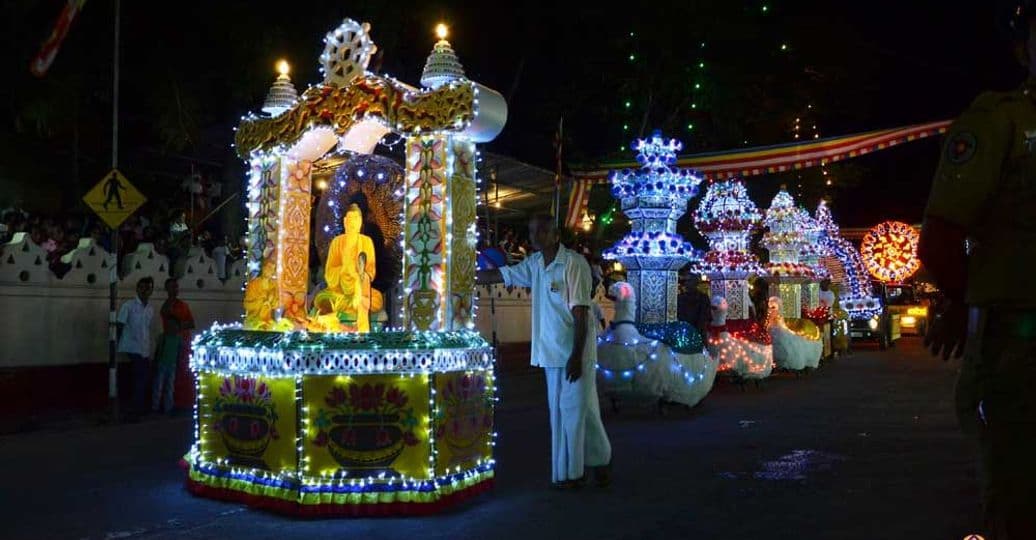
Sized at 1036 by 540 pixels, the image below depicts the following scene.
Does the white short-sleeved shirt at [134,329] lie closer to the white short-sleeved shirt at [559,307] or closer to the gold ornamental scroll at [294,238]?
the gold ornamental scroll at [294,238]

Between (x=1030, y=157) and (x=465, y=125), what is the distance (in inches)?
196

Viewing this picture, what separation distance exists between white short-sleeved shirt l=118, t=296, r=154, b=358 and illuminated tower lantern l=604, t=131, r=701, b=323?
663cm

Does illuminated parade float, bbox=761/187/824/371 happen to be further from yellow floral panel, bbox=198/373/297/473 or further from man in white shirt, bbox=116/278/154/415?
yellow floral panel, bbox=198/373/297/473

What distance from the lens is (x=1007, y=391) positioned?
274 centimetres

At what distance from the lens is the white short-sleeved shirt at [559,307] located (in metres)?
7.48

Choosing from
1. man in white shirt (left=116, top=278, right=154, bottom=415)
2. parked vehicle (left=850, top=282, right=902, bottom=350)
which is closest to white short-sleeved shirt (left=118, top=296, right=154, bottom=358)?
man in white shirt (left=116, top=278, right=154, bottom=415)

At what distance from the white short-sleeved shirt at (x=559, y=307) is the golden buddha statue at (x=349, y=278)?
1759 mm

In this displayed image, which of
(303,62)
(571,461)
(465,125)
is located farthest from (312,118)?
(303,62)

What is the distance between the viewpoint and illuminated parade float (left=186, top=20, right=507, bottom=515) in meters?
6.85

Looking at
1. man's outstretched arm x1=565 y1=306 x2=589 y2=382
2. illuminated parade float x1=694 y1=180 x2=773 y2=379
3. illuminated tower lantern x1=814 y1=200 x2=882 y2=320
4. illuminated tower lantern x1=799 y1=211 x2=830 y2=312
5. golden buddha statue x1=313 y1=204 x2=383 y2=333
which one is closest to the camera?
man's outstretched arm x1=565 y1=306 x2=589 y2=382

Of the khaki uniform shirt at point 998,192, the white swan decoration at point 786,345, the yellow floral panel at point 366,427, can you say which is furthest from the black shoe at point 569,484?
the white swan decoration at point 786,345

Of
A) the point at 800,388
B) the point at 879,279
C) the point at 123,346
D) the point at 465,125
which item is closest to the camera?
the point at 465,125

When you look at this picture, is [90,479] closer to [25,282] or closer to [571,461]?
[571,461]

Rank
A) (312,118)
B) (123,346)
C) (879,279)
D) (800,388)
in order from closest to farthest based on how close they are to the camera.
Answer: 1. (312,118)
2. (123,346)
3. (800,388)
4. (879,279)
